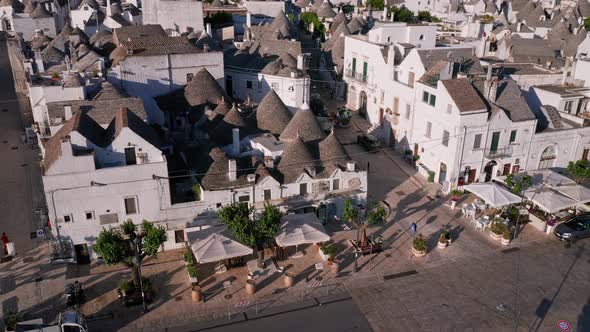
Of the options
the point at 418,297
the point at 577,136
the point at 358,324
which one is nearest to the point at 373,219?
the point at 418,297

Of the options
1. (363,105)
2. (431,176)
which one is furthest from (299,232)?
(363,105)

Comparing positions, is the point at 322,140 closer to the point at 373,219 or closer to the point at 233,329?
the point at 373,219

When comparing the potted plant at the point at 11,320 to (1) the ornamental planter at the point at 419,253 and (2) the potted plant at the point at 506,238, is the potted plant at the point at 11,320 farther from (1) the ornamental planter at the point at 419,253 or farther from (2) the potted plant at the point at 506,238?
(2) the potted plant at the point at 506,238

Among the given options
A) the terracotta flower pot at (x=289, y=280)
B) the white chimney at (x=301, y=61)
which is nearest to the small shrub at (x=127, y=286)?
the terracotta flower pot at (x=289, y=280)

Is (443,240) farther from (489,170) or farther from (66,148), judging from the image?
(66,148)

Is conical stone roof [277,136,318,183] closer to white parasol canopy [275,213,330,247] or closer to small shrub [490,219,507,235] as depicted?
white parasol canopy [275,213,330,247]

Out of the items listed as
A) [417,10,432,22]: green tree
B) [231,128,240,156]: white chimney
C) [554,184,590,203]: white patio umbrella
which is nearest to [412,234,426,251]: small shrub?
[554,184,590,203]: white patio umbrella
